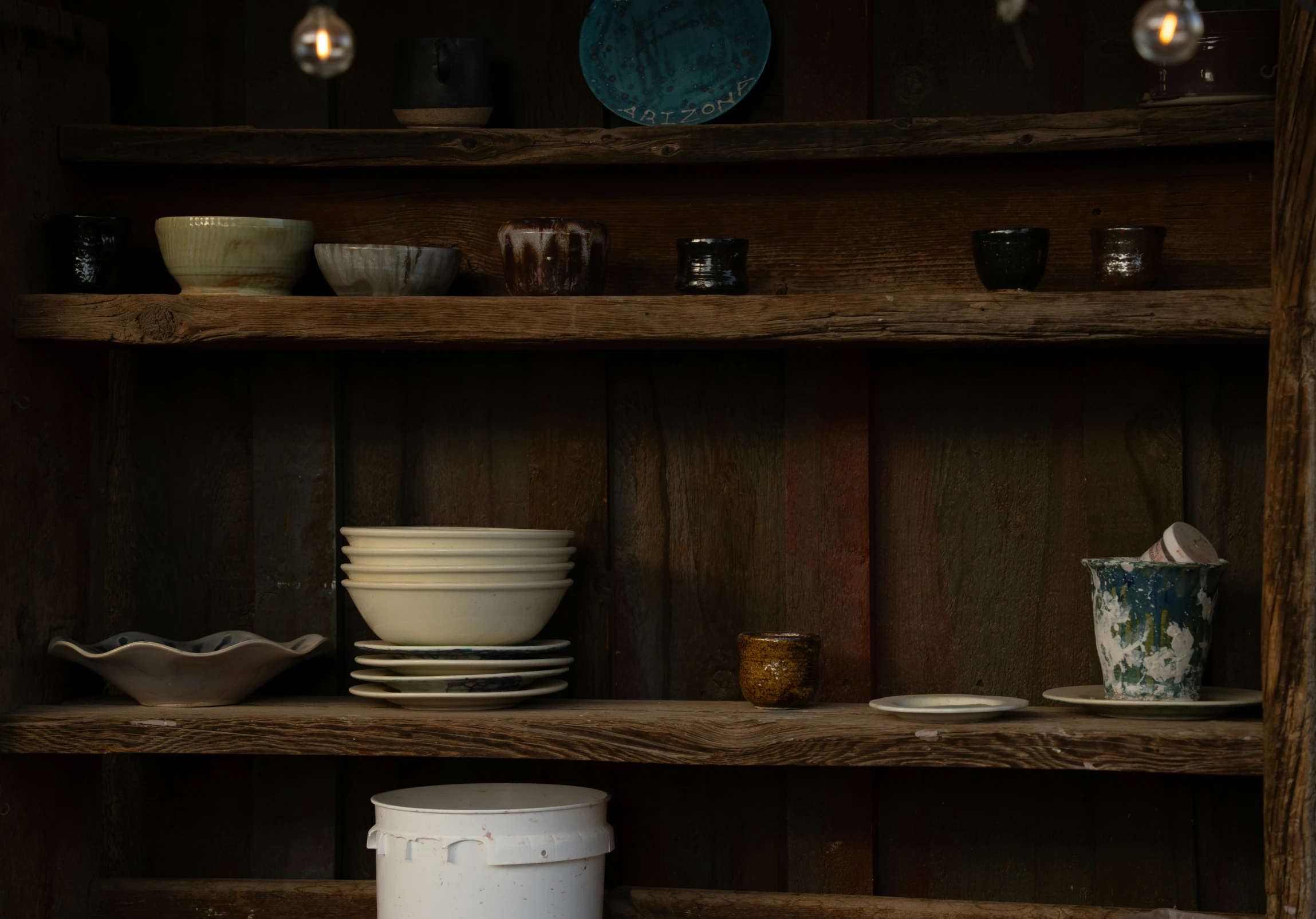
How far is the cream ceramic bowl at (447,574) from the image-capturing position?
6.33 ft

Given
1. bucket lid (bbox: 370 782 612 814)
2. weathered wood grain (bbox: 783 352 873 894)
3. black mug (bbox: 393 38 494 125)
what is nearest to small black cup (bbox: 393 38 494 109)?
black mug (bbox: 393 38 494 125)

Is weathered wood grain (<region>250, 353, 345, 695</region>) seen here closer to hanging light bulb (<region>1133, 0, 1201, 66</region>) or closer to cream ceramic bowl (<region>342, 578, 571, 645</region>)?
cream ceramic bowl (<region>342, 578, 571, 645</region>)

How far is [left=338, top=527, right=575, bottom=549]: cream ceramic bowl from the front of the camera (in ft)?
6.36

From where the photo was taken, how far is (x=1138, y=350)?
2064 mm

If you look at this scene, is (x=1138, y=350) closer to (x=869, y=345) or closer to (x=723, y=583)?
(x=869, y=345)

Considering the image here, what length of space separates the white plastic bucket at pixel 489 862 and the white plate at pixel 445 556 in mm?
343

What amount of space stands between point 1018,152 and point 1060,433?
0.44 m

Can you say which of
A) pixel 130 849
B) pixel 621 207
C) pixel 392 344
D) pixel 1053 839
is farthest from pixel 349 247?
pixel 1053 839

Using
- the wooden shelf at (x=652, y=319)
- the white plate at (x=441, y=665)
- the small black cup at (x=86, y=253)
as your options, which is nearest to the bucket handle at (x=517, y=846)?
the white plate at (x=441, y=665)

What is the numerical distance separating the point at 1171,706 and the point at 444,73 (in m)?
1.40

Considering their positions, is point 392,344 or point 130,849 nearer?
point 392,344

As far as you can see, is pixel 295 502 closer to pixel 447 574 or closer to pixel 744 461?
pixel 447 574

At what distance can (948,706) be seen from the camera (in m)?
1.93

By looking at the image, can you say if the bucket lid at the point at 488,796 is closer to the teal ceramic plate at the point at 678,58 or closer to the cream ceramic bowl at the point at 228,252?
the cream ceramic bowl at the point at 228,252
